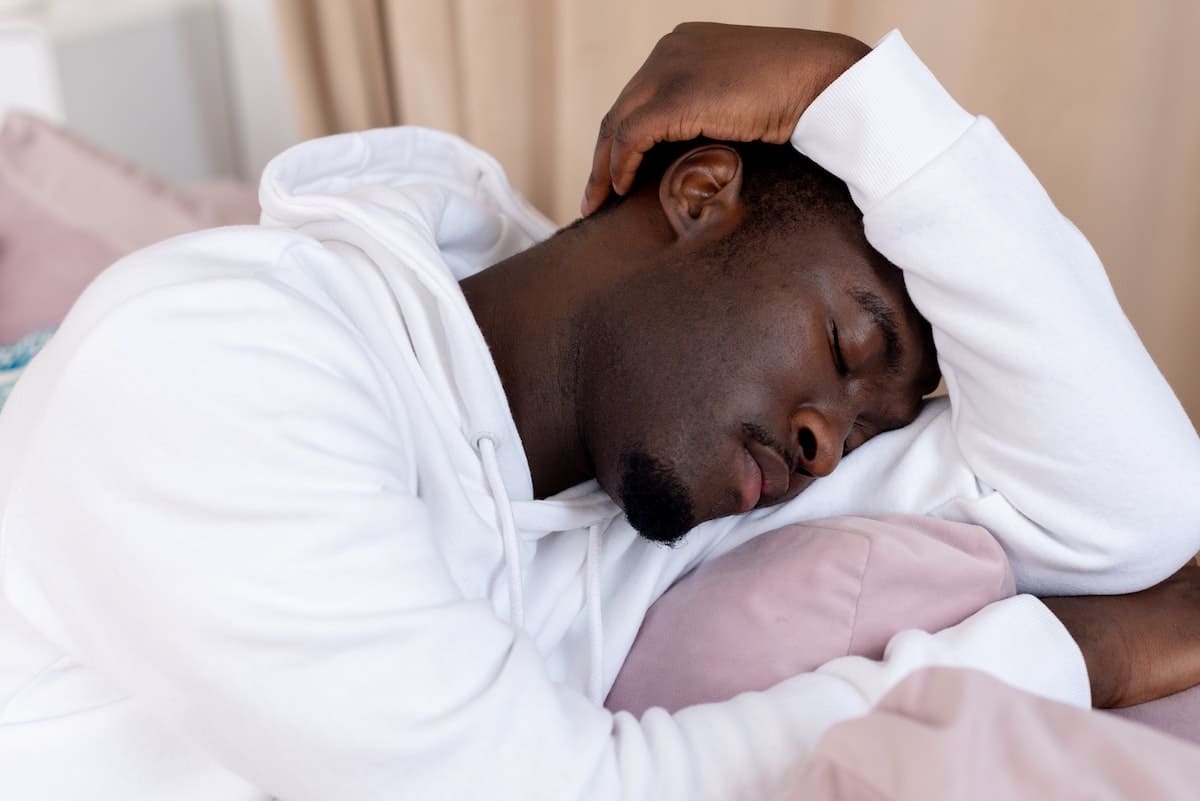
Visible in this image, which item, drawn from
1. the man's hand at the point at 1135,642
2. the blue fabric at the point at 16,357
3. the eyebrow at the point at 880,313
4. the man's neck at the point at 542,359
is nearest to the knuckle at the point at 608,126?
the man's neck at the point at 542,359

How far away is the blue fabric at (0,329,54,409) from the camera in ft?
4.57

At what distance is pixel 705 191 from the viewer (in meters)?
1.06

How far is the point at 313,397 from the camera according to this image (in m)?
0.80

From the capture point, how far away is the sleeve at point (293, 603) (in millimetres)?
725

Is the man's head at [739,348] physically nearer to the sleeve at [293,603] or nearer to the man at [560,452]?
the man at [560,452]

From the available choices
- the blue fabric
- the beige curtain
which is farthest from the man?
the blue fabric

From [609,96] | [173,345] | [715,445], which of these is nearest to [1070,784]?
[715,445]

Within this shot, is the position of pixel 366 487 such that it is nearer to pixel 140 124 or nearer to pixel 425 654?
pixel 425 654

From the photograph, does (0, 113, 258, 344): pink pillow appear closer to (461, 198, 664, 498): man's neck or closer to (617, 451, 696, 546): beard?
(461, 198, 664, 498): man's neck

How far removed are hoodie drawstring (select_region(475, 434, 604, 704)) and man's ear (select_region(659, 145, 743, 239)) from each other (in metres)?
0.29

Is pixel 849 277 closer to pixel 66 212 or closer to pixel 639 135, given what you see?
pixel 639 135

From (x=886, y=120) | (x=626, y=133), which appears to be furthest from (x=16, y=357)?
(x=886, y=120)

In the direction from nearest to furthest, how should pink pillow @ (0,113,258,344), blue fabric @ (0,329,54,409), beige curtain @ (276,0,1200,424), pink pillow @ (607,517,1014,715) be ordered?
1. pink pillow @ (607,517,1014,715)
2. beige curtain @ (276,0,1200,424)
3. blue fabric @ (0,329,54,409)
4. pink pillow @ (0,113,258,344)

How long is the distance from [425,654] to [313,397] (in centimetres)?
21
